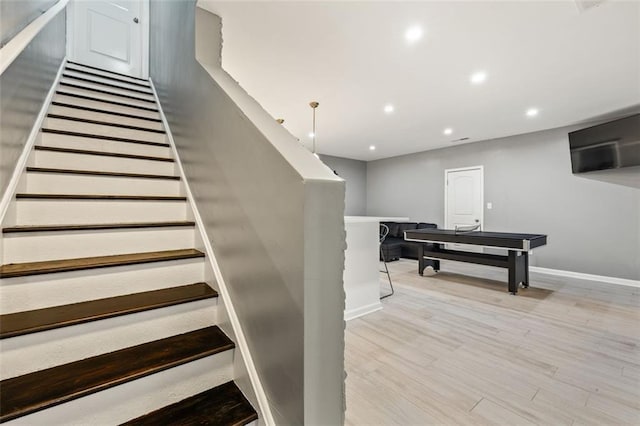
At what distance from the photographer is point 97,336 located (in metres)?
1.14

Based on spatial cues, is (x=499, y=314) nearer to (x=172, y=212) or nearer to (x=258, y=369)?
(x=258, y=369)

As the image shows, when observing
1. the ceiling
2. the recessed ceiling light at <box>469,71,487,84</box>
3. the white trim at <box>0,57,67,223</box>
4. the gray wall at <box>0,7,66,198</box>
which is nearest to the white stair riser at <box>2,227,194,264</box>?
the white trim at <box>0,57,67,223</box>

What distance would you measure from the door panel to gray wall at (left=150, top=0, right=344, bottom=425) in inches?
159

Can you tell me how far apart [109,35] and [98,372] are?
5.19 meters

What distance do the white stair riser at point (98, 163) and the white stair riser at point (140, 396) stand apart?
4.98 ft

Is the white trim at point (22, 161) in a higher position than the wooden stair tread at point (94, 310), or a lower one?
higher

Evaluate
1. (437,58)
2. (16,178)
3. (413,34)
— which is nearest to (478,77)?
(437,58)

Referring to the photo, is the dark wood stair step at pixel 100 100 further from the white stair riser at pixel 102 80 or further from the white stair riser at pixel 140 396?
the white stair riser at pixel 140 396

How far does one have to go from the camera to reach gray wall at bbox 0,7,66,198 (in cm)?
130

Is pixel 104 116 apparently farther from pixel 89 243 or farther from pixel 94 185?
pixel 89 243

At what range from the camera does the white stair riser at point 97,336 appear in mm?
996

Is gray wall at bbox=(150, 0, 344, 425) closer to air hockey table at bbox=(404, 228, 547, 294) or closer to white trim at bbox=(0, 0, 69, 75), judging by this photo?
white trim at bbox=(0, 0, 69, 75)

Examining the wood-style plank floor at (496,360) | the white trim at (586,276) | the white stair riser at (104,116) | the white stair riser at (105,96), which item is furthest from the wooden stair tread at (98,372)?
the white trim at (586,276)

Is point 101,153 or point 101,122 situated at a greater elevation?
point 101,122
